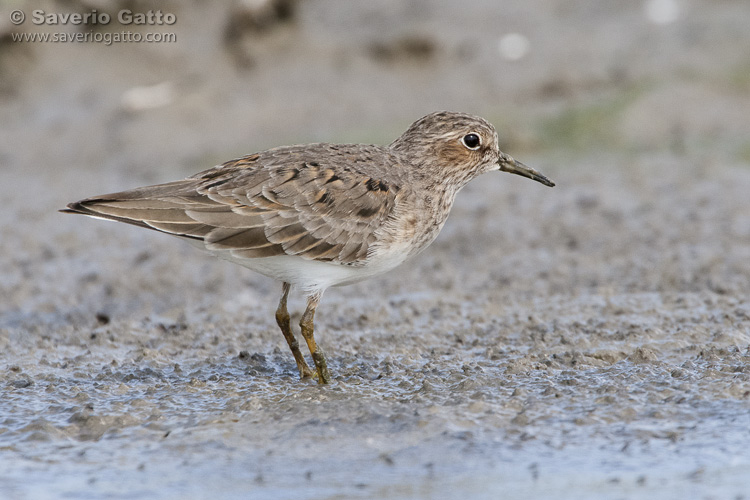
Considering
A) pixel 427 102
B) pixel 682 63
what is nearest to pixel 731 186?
pixel 682 63

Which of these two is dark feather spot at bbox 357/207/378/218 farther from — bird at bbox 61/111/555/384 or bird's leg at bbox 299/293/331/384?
bird's leg at bbox 299/293/331/384

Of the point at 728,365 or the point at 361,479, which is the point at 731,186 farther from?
the point at 361,479

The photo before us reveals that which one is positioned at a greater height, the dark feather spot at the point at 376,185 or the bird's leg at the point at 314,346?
the dark feather spot at the point at 376,185

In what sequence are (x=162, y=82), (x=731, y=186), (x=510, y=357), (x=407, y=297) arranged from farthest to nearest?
(x=162, y=82) < (x=731, y=186) < (x=407, y=297) < (x=510, y=357)

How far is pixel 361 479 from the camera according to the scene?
4609 mm

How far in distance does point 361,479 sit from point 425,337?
2.42 metres

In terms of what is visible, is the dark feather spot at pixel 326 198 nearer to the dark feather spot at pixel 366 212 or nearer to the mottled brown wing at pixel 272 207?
the mottled brown wing at pixel 272 207

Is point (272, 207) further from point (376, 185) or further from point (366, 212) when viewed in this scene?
point (376, 185)

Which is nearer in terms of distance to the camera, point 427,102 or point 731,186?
point 731,186

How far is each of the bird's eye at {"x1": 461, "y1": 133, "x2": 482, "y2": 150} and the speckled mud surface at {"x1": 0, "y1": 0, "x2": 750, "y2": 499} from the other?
52.5 inches

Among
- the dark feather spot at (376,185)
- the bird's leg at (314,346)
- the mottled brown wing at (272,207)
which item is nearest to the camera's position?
A: the mottled brown wing at (272,207)

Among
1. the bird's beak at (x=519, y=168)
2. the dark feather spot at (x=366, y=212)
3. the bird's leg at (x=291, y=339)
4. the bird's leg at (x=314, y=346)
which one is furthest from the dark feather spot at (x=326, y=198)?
the bird's beak at (x=519, y=168)

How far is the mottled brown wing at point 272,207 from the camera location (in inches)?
232

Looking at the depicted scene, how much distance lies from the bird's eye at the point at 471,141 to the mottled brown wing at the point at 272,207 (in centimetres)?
85
